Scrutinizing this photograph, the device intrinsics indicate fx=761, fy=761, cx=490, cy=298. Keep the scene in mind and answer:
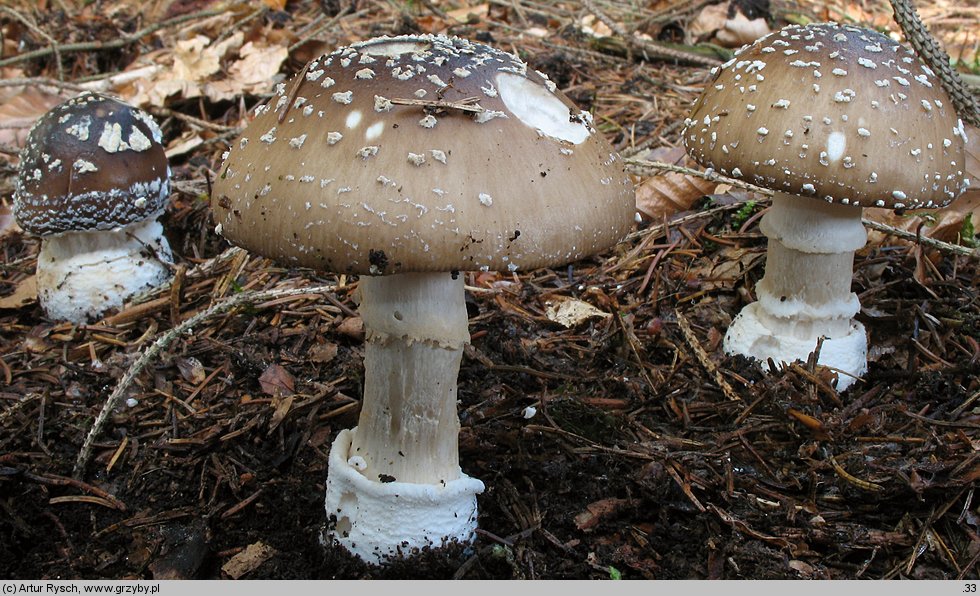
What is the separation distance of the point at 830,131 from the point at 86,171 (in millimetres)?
3814

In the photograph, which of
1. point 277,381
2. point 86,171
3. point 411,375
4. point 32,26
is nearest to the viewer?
point 411,375

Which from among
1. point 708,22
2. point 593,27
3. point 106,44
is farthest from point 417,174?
point 106,44

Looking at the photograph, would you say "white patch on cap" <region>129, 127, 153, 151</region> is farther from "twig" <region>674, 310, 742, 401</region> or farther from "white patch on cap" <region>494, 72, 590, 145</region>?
"twig" <region>674, 310, 742, 401</region>

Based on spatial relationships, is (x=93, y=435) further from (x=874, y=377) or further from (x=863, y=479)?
(x=874, y=377)

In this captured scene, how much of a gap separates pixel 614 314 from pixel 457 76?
6.13 ft

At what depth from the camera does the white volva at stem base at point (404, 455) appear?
8.68 feet

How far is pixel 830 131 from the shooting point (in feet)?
9.80

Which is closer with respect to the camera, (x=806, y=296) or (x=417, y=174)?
(x=417, y=174)

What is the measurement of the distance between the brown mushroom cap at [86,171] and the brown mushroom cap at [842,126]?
3.19 meters

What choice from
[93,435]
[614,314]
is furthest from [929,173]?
[93,435]

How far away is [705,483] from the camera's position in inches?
118

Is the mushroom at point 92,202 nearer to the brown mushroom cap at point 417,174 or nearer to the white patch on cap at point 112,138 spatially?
the white patch on cap at point 112,138

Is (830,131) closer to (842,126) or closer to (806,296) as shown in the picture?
(842,126)

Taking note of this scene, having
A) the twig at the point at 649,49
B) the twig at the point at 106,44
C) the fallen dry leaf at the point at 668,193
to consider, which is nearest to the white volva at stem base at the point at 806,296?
the fallen dry leaf at the point at 668,193
